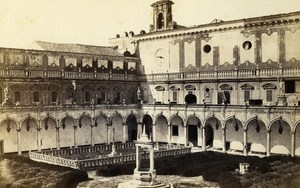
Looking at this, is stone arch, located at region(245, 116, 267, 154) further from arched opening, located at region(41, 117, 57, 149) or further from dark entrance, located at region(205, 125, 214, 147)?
arched opening, located at region(41, 117, 57, 149)

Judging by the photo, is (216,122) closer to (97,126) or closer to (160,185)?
(97,126)

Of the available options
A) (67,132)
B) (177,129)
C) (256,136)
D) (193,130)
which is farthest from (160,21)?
(256,136)

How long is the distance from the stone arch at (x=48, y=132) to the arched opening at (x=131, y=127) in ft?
29.4

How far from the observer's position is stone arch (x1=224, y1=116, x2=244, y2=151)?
41469mm

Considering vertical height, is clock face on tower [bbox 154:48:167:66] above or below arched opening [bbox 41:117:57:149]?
above

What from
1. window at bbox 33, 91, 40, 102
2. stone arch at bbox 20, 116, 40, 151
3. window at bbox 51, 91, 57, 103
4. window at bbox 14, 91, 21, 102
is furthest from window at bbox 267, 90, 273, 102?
window at bbox 14, 91, 21, 102

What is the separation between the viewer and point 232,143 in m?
42.2

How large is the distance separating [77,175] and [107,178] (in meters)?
2.51

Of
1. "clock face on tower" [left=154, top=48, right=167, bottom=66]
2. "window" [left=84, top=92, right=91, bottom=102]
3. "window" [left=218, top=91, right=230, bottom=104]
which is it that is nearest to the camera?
"window" [left=218, top=91, right=230, bottom=104]

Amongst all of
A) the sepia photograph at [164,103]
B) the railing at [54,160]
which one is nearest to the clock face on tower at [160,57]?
the sepia photograph at [164,103]

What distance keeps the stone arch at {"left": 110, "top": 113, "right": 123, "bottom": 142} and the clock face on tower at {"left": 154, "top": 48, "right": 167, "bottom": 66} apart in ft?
Result: 25.4

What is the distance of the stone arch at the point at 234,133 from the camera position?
41.5 meters

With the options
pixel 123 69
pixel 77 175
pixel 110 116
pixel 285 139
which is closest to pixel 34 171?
pixel 77 175

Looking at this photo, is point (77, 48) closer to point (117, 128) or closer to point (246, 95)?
point (117, 128)
